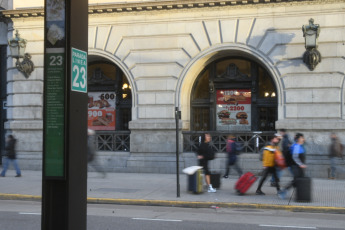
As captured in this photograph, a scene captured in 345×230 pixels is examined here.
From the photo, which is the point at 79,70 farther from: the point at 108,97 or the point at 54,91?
the point at 108,97

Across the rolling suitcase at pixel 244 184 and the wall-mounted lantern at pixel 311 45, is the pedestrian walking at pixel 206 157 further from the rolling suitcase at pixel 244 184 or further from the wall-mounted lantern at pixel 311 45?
the wall-mounted lantern at pixel 311 45

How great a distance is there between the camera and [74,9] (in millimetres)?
3771

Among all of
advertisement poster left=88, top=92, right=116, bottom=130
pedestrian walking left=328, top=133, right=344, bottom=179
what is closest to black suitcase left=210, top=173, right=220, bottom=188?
pedestrian walking left=328, top=133, right=344, bottom=179

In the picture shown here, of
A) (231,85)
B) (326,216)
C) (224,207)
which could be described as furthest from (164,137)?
(326,216)

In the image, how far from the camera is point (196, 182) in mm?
13023

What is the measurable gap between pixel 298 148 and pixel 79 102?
932 cm

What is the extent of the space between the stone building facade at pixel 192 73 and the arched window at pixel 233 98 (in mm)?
45

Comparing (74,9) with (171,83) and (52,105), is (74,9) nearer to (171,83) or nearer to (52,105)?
(52,105)

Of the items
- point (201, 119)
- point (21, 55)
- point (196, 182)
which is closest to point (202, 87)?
point (201, 119)

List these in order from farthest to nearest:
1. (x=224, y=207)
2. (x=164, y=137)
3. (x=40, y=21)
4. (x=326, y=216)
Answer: (x=40, y=21)
(x=164, y=137)
(x=224, y=207)
(x=326, y=216)

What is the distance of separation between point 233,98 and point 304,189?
27.5 feet

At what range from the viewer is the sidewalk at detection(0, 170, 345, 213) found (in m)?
11.5

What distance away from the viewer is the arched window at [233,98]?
62.2 ft

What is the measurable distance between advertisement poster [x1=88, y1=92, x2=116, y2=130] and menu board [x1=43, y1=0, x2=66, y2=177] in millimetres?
16922
